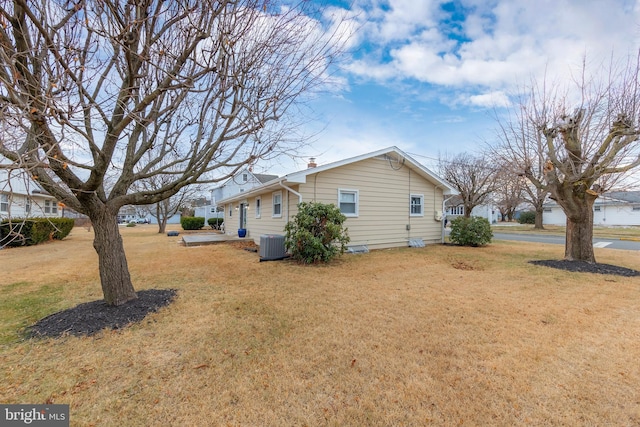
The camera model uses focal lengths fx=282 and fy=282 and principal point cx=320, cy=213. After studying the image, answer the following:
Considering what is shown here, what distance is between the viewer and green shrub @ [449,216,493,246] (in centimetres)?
1252

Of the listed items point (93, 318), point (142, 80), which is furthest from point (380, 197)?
point (93, 318)

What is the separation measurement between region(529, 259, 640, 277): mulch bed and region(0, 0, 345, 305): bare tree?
800 cm

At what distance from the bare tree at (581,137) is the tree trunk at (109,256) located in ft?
33.8

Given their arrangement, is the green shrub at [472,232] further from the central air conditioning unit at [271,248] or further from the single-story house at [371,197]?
the central air conditioning unit at [271,248]

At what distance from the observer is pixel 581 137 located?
771cm

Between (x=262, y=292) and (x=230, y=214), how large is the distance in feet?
52.2

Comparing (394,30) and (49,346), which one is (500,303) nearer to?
(394,30)

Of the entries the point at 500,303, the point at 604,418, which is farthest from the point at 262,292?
the point at 604,418

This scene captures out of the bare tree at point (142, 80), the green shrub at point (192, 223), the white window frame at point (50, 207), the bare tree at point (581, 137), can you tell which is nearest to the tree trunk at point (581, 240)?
the bare tree at point (581, 137)

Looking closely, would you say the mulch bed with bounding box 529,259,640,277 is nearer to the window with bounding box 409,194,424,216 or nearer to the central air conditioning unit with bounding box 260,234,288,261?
the window with bounding box 409,194,424,216

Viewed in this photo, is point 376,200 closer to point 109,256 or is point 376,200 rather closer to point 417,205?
point 417,205

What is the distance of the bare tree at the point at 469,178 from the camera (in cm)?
1965

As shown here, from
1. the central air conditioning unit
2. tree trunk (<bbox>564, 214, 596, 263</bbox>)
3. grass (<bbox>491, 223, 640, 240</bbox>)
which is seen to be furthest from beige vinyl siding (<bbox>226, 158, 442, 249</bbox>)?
grass (<bbox>491, 223, 640, 240</bbox>)

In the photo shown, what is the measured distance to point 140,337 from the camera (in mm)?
3525
